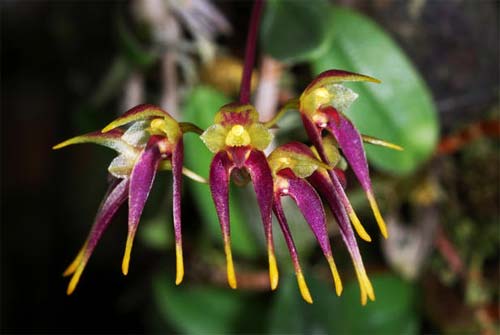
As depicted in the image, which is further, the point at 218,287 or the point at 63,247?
the point at 63,247

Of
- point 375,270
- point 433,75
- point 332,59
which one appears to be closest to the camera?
point 332,59

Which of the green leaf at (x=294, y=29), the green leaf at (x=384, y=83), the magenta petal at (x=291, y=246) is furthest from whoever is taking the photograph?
the green leaf at (x=384, y=83)

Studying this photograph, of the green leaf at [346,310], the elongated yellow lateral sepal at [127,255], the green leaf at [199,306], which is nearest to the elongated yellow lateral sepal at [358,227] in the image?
the elongated yellow lateral sepal at [127,255]

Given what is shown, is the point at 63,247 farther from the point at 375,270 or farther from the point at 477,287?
the point at 477,287

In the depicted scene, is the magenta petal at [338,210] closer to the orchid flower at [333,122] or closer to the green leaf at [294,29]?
the orchid flower at [333,122]

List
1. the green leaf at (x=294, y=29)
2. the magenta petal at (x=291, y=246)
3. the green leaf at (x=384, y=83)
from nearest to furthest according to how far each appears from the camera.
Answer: the magenta petal at (x=291, y=246), the green leaf at (x=294, y=29), the green leaf at (x=384, y=83)

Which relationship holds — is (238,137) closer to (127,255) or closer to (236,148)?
(236,148)

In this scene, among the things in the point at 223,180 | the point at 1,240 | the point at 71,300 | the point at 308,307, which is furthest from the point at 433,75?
the point at 1,240
